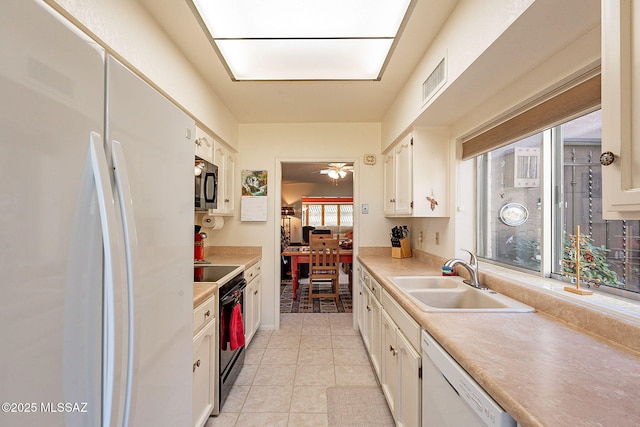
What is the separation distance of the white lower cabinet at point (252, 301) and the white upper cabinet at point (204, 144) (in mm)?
1062

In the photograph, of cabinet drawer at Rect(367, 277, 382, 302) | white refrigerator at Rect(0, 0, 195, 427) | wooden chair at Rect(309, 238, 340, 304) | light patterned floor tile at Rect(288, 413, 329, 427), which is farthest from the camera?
wooden chair at Rect(309, 238, 340, 304)

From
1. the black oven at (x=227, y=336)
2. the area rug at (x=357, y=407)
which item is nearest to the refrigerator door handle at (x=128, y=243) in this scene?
the black oven at (x=227, y=336)

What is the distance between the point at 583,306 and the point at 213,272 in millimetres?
2280

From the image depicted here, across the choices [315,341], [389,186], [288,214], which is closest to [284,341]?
[315,341]

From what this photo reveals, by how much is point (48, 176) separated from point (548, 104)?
1823mm

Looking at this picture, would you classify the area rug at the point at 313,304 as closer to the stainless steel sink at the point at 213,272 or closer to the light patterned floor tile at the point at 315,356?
the light patterned floor tile at the point at 315,356

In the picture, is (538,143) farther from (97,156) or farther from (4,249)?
(4,249)

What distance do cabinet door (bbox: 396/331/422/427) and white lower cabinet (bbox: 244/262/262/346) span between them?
1.45 metres

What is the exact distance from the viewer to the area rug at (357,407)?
182 cm

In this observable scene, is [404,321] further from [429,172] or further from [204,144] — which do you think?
[204,144]

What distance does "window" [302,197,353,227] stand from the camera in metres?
8.97

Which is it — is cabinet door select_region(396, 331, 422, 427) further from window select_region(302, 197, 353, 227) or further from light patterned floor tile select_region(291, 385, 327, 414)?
window select_region(302, 197, 353, 227)

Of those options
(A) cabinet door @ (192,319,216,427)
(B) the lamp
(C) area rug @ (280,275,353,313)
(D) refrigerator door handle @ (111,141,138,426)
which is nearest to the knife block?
(C) area rug @ (280,275,353,313)

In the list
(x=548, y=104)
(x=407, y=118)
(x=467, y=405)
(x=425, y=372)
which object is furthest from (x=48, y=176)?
(x=407, y=118)
